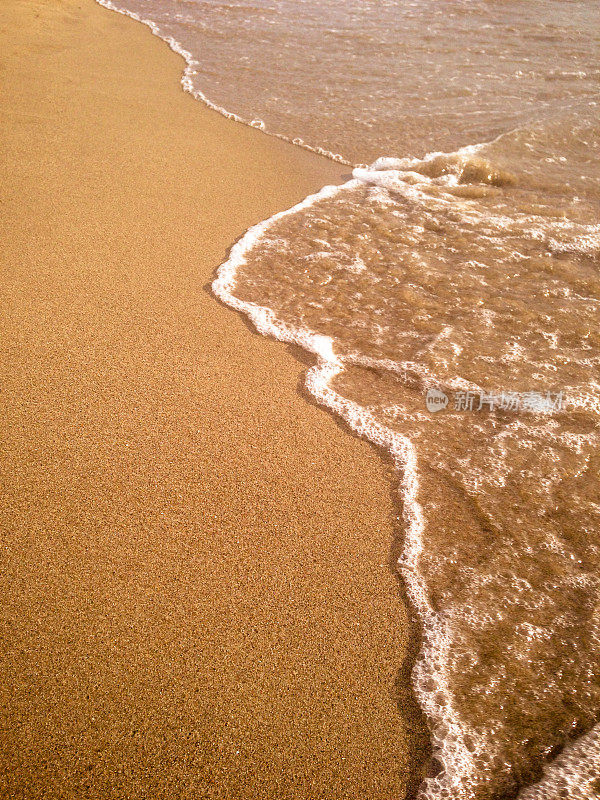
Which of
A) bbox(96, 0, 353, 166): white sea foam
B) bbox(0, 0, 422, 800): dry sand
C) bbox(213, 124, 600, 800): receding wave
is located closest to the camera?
bbox(0, 0, 422, 800): dry sand

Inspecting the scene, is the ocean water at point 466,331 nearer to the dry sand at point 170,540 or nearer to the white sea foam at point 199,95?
the white sea foam at point 199,95

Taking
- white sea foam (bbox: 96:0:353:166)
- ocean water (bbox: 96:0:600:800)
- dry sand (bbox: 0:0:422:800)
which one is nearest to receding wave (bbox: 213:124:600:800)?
ocean water (bbox: 96:0:600:800)

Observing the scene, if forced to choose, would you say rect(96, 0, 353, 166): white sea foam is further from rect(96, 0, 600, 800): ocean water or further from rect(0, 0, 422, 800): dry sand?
rect(0, 0, 422, 800): dry sand

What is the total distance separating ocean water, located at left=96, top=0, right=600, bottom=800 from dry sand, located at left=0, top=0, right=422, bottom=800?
0.65 feet

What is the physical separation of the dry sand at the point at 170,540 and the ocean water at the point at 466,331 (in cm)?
20

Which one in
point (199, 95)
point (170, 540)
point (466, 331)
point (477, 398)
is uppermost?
point (199, 95)

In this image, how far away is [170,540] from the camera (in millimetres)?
2080

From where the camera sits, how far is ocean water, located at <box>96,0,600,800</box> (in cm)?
182

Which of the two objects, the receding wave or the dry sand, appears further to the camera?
the receding wave

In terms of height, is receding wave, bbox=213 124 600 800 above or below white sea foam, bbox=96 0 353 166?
below

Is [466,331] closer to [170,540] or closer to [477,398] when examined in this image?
[477,398]

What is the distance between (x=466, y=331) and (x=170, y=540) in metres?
2.02

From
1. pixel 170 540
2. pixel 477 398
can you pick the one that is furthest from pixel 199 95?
pixel 170 540

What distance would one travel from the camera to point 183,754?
62.7 inches
